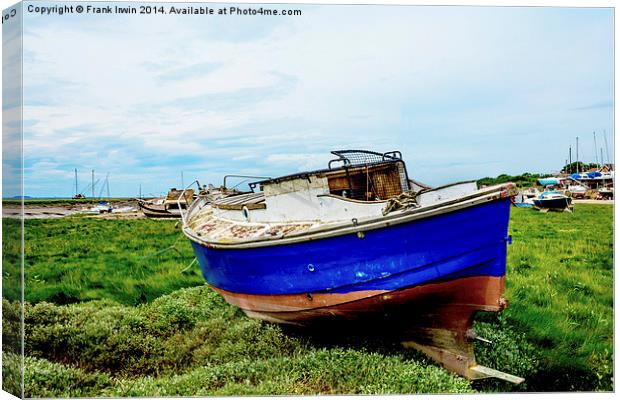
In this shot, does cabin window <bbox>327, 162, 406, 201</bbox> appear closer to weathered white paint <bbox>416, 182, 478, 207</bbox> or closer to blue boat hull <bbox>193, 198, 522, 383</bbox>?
weathered white paint <bbox>416, 182, 478, 207</bbox>

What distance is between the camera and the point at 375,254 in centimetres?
673

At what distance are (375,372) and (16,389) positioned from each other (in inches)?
163

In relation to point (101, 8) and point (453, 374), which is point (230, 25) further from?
point (453, 374)

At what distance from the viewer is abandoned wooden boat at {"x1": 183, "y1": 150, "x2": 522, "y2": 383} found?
659cm

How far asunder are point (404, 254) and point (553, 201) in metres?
3.33

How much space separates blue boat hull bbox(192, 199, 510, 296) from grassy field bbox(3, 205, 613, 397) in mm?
1214

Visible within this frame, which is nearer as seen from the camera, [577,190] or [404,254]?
[404,254]

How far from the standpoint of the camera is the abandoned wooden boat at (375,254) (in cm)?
659

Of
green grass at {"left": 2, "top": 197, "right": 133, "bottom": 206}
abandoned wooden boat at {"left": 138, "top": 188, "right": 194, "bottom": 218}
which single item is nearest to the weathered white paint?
abandoned wooden boat at {"left": 138, "top": 188, "right": 194, "bottom": 218}

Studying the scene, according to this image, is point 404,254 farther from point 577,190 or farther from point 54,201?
point 54,201

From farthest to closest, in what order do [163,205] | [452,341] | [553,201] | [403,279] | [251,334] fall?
[163,205], [553,201], [251,334], [452,341], [403,279]

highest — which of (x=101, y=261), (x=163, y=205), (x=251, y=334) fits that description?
(x=163, y=205)

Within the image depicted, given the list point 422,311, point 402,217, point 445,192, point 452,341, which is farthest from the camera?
point 452,341

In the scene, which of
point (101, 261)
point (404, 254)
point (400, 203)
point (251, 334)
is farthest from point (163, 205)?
point (404, 254)
